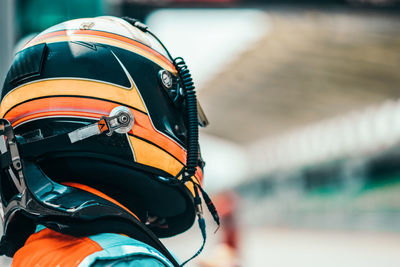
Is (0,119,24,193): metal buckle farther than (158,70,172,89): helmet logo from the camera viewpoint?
No

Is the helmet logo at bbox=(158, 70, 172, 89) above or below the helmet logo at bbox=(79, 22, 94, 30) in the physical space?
below

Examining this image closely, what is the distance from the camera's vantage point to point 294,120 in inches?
1053

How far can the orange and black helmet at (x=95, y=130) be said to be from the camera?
1.38 metres

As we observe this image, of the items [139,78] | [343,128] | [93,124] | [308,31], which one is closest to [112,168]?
[93,124]

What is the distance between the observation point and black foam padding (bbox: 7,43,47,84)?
1459mm

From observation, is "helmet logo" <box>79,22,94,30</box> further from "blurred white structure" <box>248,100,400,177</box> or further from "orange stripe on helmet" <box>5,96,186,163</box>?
"blurred white structure" <box>248,100,400,177</box>

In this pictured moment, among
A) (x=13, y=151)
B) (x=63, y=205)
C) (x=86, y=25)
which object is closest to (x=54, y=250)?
(x=63, y=205)

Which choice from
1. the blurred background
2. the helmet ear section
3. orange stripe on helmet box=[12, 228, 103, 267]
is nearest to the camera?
orange stripe on helmet box=[12, 228, 103, 267]

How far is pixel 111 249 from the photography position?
1.22 metres

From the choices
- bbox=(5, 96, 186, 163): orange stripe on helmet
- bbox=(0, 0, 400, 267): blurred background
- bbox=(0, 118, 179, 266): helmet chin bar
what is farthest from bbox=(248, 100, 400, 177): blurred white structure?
bbox=(0, 118, 179, 266): helmet chin bar

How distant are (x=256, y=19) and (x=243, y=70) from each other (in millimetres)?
4768

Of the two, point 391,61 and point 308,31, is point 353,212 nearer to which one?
point 391,61

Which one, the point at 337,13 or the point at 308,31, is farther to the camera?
the point at 308,31

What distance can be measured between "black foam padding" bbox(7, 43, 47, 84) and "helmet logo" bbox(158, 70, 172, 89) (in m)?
0.32
